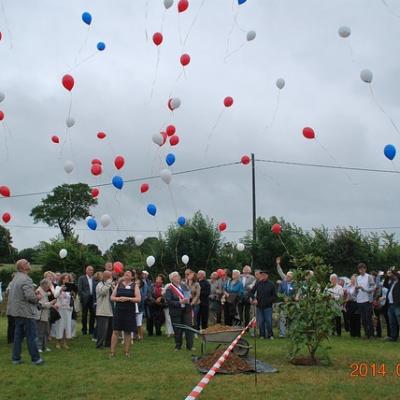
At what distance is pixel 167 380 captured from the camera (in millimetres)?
7773

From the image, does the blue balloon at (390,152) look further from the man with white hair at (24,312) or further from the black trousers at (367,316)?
the man with white hair at (24,312)

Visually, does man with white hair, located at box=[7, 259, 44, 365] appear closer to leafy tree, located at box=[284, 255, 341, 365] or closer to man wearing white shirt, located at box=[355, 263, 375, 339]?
leafy tree, located at box=[284, 255, 341, 365]

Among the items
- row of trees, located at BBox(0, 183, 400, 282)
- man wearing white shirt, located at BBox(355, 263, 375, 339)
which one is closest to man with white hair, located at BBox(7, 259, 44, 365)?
man wearing white shirt, located at BBox(355, 263, 375, 339)

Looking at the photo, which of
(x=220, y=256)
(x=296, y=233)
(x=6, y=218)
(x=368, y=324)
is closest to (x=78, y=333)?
(x=6, y=218)

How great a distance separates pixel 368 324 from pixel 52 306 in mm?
7423

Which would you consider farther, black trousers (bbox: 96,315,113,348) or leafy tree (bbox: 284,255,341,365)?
black trousers (bbox: 96,315,113,348)

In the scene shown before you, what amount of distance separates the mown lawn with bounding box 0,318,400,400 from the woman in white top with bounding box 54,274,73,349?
1102 millimetres

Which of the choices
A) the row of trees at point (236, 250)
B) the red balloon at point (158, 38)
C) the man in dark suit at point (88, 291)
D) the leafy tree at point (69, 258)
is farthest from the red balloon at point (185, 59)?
the leafy tree at point (69, 258)

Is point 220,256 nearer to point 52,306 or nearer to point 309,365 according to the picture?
point 52,306

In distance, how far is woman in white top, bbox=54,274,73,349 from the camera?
11.7m

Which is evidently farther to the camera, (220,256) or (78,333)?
(220,256)

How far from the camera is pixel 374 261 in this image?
1115 inches
